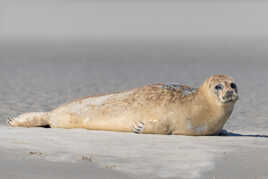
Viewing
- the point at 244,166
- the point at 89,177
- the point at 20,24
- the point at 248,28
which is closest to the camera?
the point at 89,177

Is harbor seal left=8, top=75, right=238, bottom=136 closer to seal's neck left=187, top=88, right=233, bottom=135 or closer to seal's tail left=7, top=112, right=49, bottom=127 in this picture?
seal's neck left=187, top=88, right=233, bottom=135

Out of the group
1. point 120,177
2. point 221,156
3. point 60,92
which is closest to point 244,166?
point 221,156

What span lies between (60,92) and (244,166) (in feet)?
38.4

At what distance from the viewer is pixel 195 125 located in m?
7.96

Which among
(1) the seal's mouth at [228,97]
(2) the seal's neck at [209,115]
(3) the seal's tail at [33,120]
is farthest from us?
(3) the seal's tail at [33,120]

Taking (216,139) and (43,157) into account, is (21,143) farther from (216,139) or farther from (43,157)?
(216,139)

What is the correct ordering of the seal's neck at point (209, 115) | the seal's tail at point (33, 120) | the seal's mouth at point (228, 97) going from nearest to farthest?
the seal's mouth at point (228, 97) < the seal's neck at point (209, 115) < the seal's tail at point (33, 120)

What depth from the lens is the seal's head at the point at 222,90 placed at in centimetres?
789

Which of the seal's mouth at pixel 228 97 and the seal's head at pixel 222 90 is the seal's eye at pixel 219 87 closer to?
the seal's head at pixel 222 90

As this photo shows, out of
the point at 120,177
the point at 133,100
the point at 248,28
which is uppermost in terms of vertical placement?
the point at 248,28

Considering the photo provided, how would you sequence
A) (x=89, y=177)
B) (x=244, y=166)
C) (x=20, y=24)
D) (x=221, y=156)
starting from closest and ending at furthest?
(x=89, y=177)
(x=244, y=166)
(x=221, y=156)
(x=20, y=24)

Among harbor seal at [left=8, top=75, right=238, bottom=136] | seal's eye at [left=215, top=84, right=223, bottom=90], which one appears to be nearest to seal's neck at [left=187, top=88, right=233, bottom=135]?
harbor seal at [left=8, top=75, right=238, bottom=136]

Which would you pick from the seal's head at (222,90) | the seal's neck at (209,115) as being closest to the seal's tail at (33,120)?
the seal's neck at (209,115)

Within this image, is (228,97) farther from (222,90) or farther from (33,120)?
(33,120)
